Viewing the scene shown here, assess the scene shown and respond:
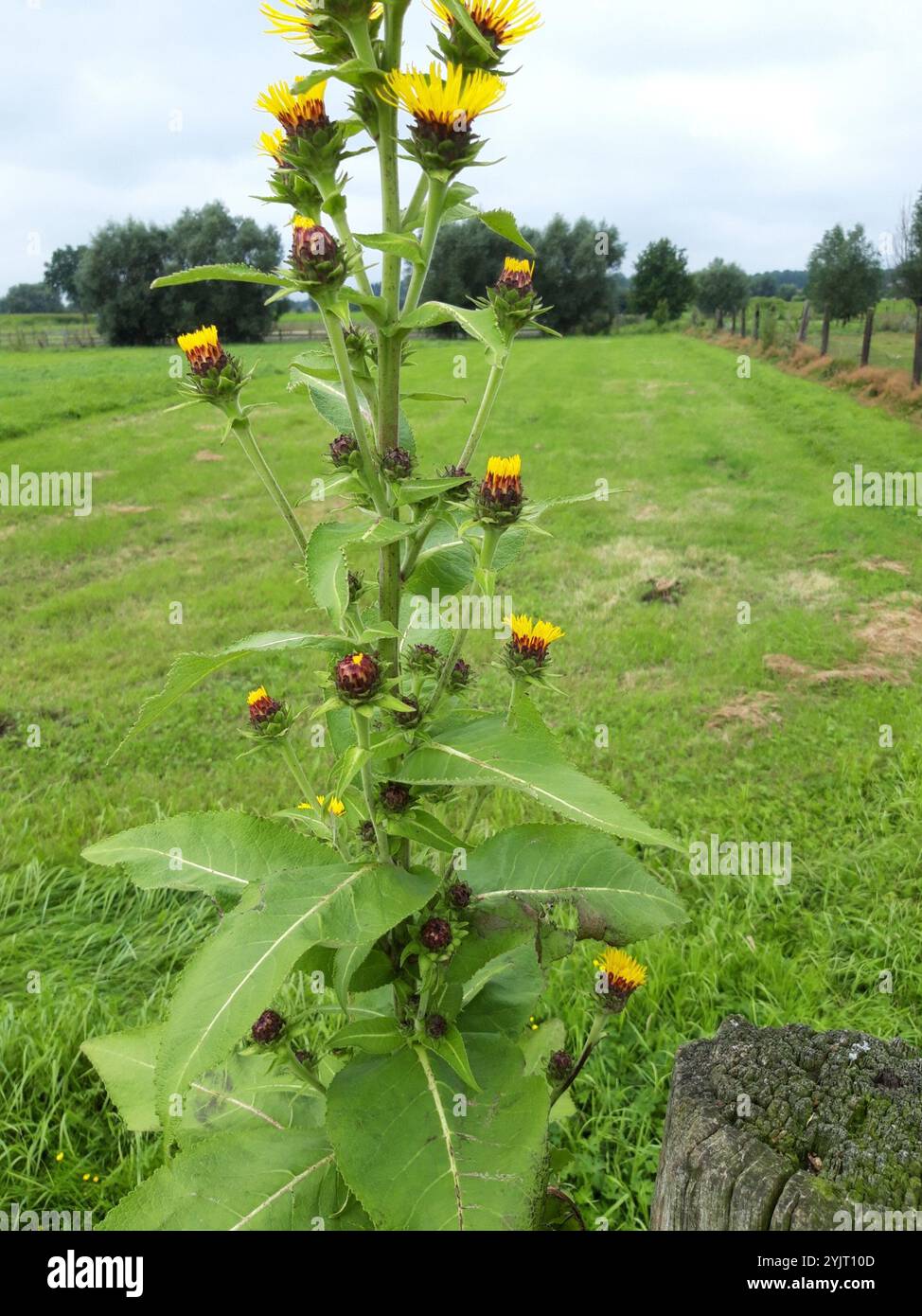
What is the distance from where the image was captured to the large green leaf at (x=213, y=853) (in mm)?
1778

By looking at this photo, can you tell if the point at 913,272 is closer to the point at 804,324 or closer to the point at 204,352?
the point at 804,324

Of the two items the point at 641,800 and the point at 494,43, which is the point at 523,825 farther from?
the point at 641,800

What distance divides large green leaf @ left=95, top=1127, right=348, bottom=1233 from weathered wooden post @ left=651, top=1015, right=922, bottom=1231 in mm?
683

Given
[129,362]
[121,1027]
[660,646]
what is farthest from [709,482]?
[129,362]

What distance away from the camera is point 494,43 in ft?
4.22

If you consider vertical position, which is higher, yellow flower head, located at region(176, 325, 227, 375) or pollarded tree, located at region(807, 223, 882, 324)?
pollarded tree, located at region(807, 223, 882, 324)

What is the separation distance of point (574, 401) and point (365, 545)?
17.3m

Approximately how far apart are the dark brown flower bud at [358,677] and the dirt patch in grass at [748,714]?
448cm

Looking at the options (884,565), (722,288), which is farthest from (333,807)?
(722,288)

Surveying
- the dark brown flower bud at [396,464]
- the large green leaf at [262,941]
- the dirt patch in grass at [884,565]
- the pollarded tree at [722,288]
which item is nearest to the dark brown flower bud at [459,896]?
the large green leaf at [262,941]

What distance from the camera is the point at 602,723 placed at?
18.4 ft

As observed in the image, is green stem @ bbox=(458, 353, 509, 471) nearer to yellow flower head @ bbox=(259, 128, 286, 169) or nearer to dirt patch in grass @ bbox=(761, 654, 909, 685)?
yellow flower head @ bbox=(259, 128, 286, 169)

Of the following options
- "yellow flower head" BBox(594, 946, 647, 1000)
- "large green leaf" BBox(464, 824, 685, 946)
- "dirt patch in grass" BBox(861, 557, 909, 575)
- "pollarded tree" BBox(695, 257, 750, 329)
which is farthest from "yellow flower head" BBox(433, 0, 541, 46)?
"pollarded tree" BBox(695, 257, 750, 329)

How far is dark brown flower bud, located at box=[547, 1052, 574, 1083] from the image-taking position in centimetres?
221
